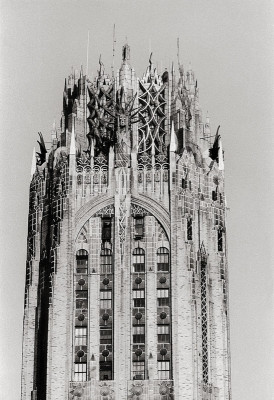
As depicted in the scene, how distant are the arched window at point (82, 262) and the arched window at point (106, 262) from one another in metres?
0.91

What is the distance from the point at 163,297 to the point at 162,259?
2.27 meters

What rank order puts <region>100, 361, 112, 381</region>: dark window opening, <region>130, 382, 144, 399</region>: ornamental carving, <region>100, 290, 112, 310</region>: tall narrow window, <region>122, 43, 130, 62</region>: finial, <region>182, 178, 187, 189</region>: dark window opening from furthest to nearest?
<region>122, 43, 130, 62</region>: finial → <region>182, 178, 187, 189</region>: dark window opening → <region>100, 290, 112, 310</region>: tall narrow window → <region>100, 361, 112, 381</region>: dark window opening → <region>130, 382, 144, 399</region>: ornamental carving

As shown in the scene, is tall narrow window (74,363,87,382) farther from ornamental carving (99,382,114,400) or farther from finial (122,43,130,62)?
finial (122,43,130,62)

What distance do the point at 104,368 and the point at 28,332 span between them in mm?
5705

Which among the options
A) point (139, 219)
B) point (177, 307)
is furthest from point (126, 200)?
point (177, 307)

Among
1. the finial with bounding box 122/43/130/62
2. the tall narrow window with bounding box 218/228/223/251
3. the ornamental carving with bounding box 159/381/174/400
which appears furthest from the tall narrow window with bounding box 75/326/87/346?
the finial with bounding box 122/43/130/62

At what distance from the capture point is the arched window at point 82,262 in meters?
85.1

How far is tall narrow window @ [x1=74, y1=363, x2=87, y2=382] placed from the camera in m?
82.7

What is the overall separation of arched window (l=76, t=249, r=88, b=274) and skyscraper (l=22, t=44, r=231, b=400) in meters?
0.08

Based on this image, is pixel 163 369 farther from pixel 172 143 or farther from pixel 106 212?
pixel 172 143

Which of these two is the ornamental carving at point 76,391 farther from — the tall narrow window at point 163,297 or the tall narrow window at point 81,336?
the tall narrow window at point 163,297

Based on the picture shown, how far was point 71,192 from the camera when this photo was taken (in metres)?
86.4

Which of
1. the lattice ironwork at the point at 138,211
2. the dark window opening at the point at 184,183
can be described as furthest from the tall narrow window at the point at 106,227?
the dark window opening at the point at 184,183

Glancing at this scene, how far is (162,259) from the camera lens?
279 ft
